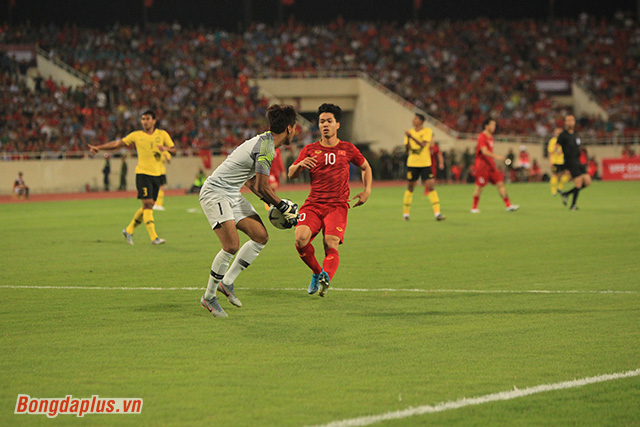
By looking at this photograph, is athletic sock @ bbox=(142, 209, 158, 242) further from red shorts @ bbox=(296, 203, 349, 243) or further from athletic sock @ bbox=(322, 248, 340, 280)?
athletic sock @ bbox=(322, 248, 340, 280)

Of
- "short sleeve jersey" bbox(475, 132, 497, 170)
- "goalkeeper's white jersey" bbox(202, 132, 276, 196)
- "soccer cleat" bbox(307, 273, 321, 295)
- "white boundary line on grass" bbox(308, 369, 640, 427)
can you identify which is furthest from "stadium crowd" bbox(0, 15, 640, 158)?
"white boundary line on grass" bbox(308, 369, 640, 427)

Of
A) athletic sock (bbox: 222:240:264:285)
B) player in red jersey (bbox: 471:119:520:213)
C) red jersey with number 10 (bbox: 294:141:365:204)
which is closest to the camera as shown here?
athletic sock (bbox: 222:240:264:285)

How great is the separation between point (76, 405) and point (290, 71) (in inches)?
1708

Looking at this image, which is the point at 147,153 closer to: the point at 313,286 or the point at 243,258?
the point at 313,286

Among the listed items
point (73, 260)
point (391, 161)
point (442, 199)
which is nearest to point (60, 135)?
point (391, 161)

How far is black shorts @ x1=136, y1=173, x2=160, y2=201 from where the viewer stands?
14.5 metres

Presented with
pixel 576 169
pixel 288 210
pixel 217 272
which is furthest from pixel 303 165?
pixel 576 169

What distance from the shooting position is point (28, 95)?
3800cm

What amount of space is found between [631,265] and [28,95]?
3334 centimetres

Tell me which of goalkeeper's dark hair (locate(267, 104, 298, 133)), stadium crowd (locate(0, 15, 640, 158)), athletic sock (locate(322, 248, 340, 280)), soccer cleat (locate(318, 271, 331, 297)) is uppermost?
stadium crowd (locate(0, 15, 640, 158))

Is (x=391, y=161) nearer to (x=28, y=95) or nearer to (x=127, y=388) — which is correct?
(x=28, y=95)

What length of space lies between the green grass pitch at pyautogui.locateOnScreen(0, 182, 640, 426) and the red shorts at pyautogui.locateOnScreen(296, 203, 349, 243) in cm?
76

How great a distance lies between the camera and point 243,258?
8055 mm

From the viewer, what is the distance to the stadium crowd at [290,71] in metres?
38.4
